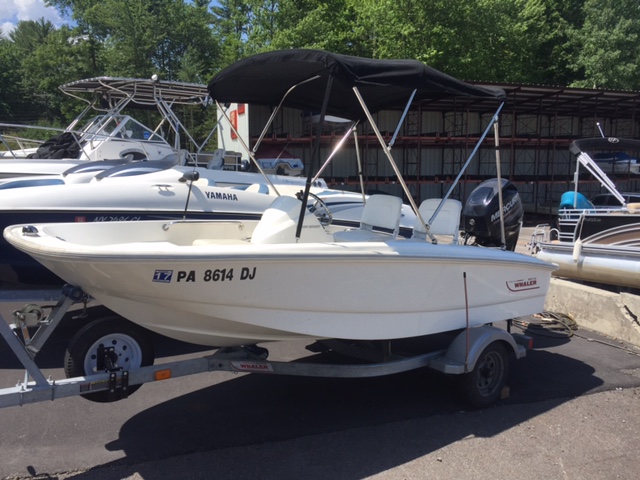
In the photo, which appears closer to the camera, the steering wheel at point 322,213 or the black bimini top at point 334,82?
the black bimini top at point 334,82

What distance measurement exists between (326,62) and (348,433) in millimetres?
2622

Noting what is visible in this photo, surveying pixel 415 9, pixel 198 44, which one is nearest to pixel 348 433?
pixel 415 9

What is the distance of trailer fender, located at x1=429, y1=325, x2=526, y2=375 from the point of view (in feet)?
14.5

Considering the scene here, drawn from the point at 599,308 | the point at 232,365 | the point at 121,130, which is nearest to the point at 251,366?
the point at 232,365

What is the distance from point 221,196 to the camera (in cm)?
757

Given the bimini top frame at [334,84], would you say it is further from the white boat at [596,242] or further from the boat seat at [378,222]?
the white boat at [596,242]

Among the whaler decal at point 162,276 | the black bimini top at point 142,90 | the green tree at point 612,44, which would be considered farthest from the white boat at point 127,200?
the green tree at point 612,44

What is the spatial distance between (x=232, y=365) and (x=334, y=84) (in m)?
2.79

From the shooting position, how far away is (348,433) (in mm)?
4176

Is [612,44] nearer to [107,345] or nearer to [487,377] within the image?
[487,377]

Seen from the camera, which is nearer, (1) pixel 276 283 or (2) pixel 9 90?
(1) pixel 276 283

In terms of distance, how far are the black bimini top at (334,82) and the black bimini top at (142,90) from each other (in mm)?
5396

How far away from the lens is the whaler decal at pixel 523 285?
495 centimetres

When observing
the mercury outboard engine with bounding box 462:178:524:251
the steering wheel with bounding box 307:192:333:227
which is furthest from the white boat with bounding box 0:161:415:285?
the mercury outboard engine with bounding box 462:178:524:251
